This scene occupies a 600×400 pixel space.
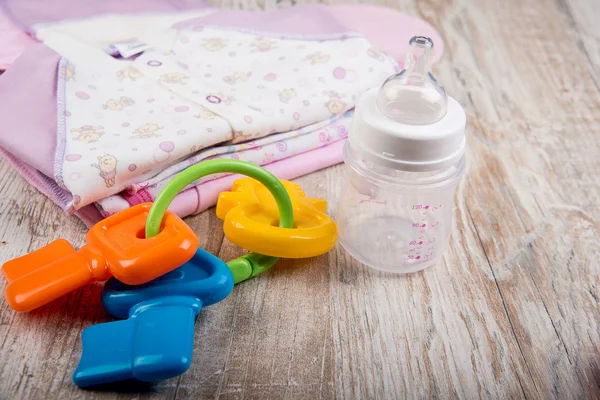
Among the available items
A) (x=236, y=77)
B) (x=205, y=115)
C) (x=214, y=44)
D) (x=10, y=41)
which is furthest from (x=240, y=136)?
(x=10, y=41)

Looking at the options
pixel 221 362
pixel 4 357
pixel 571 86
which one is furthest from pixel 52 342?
pixel 571 86

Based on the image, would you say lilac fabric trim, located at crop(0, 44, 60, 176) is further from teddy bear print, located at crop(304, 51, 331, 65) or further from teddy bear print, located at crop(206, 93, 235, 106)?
teddy bear print, located at crop(304, 51, 331, 65)

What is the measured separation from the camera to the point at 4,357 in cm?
69

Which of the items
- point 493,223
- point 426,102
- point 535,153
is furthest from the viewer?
point 535,153

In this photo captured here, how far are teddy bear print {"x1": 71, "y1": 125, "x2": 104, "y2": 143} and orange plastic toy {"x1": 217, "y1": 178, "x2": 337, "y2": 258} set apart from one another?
20 cm

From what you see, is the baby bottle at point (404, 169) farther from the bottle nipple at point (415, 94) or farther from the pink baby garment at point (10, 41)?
the pink baby garment at point (10, 41)

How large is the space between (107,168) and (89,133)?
9 cm

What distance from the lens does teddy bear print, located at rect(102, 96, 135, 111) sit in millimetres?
960

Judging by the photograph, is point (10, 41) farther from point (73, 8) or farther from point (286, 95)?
point (286, 95)

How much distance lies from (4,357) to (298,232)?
0.36 metres

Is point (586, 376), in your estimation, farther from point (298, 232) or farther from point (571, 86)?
point (571, 86)

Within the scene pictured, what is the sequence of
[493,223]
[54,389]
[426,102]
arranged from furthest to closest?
[493,223] < [426,102] < [54,389]

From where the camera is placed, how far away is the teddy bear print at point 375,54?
1.14 meters

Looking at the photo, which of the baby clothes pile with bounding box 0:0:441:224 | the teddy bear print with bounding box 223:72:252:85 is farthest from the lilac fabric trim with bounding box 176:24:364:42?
the teddy bear print with bounding box 223:72:252:85
